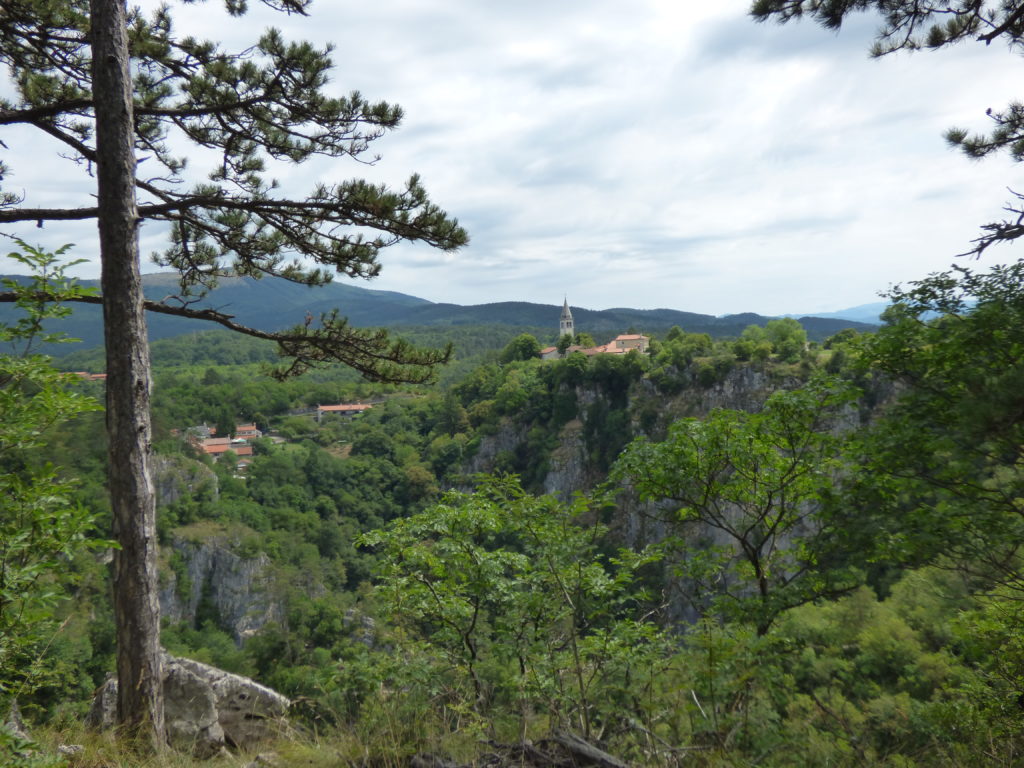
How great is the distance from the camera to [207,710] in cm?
405

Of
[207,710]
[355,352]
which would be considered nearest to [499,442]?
[355,352]

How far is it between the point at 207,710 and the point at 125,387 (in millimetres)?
2211

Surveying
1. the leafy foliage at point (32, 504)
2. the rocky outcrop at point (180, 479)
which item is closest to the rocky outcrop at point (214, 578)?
the rocky outcrop at point (180, 479)

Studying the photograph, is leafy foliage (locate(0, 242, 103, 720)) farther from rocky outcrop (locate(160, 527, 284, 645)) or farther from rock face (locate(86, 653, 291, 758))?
rocky outcrop (locate(160, 527, 284, 645))

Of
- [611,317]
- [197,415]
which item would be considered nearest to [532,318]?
[611,317]

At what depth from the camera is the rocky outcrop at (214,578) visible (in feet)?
119

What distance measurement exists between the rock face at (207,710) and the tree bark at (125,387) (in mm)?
500

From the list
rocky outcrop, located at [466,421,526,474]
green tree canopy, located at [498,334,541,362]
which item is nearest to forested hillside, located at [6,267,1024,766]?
rocky outcrop, located at [466,421,526,474]

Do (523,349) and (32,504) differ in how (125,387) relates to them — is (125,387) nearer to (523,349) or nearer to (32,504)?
(32,504)

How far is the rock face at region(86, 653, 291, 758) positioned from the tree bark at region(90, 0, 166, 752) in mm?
500

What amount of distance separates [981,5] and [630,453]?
3148 mm

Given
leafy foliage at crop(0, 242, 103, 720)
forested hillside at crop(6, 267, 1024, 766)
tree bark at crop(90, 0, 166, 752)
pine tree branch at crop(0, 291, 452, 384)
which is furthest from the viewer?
pine tree branch at crop(0, 291, 452, 384)

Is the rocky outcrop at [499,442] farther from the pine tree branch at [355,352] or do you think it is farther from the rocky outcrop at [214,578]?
the pine tree branch at [355,352]

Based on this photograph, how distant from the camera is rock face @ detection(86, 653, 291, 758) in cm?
392
